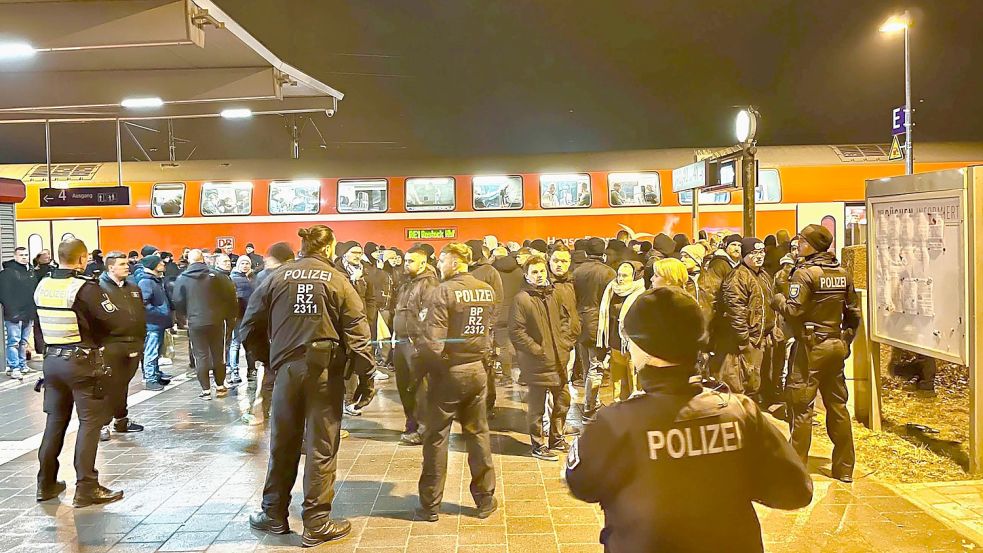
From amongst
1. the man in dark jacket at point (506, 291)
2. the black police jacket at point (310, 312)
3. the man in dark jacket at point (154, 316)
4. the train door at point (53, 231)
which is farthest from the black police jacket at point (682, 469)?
the train door at point (53, 231)

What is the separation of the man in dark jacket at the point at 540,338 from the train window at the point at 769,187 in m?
12.1

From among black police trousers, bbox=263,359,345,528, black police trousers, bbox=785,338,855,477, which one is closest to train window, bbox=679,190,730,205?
black police trousers, bbox=785,338,855,477

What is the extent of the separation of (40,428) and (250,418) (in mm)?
2356

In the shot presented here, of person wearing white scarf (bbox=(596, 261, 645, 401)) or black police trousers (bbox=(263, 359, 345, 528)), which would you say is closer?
black police trousers (bbox=(263, 359, 345, 528))

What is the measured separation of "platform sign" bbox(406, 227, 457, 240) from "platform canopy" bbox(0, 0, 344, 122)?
5.91 meters

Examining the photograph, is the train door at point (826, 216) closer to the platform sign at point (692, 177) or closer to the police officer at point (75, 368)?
the platform sign at point (692, 177)

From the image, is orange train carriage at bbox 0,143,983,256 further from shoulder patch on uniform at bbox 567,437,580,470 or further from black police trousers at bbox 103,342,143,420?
shoulder patch on uniform at bbox 567,437,580,470

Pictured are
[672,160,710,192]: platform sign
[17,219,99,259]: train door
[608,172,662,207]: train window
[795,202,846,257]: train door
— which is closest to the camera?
[672,160,710,192]: platform sign

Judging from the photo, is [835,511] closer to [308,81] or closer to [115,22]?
[115,22]

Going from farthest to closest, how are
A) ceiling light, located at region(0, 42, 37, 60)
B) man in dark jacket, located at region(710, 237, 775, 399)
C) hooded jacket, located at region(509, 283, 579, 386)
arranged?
1. ceiling light, located at region(0, 42, 37, 60)
2. man in dark jacket, located at region(710, 237, 775, 399)
3. hooded jacket, located at region(509, 283, 579, 386)

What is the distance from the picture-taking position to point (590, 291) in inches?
348

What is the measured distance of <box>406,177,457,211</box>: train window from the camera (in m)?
17.5

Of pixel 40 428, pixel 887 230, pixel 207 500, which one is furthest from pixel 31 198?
pixel 887 230

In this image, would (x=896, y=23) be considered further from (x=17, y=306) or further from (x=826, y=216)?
(x=17, y=306)
